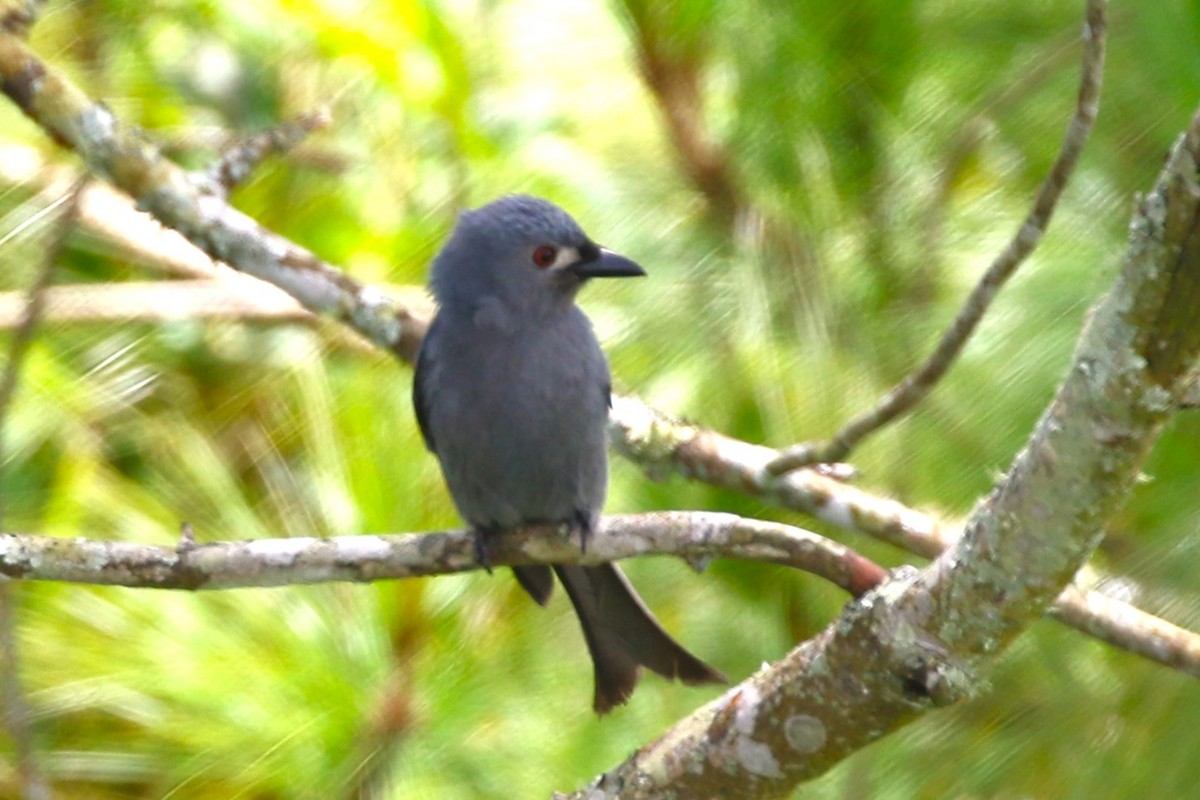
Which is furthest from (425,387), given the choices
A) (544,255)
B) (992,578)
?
(992,578)

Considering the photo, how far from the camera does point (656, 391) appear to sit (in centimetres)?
306

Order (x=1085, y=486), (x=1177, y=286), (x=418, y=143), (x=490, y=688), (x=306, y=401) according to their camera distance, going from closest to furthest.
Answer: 1. (x=1177, y=286)
2. (x=1085, y=486)
3. (x=490, y=688)
4. (x=306, y=401)
5. (x=418, y=143)

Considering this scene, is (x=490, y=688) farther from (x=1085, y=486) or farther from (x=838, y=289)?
(x=1085, y=486)

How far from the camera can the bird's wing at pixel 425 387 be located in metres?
2.94

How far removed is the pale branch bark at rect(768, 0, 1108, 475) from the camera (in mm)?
1923

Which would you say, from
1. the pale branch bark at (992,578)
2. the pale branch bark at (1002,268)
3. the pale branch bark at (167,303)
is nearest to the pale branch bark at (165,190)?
the pale branch bark at (167,303)

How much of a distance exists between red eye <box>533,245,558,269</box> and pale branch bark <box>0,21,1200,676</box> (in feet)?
1.05

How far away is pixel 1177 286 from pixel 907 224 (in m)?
1.14

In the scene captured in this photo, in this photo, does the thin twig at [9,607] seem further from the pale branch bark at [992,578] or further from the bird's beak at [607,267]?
A: the pale branch bark at [992,578]

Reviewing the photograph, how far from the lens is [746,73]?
2.66 m

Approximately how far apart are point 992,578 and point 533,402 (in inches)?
49.2

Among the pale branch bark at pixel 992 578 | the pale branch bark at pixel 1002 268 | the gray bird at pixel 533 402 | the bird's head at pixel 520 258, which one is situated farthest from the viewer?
the bird's head at pixel 520 258

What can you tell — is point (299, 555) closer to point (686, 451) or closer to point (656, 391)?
point (686, 451)

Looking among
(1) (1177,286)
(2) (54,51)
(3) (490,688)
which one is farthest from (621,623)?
(2) (54,51)
